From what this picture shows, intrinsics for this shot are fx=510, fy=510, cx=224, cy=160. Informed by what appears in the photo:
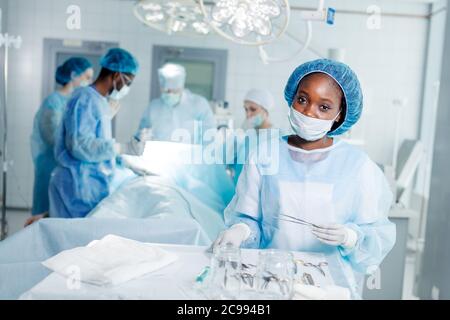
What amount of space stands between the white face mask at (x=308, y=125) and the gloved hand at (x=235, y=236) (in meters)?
0.27

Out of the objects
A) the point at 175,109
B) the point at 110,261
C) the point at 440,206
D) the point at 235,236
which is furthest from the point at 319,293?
the point at 175,109

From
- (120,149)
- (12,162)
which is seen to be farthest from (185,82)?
(12,162)

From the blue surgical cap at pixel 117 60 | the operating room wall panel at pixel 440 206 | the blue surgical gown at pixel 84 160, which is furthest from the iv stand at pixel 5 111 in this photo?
the operating room wall panel at pixel 440 206

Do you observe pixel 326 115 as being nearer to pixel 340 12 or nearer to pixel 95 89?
pixel 340 12

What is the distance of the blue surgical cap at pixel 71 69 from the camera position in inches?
92.3

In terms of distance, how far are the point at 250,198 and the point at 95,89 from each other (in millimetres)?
1173

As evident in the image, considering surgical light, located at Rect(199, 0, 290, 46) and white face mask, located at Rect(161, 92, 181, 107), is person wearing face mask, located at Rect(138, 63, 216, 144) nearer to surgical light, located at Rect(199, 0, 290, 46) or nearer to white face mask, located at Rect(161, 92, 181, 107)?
white face mask, located at Rect(161, 92, 181, 107)

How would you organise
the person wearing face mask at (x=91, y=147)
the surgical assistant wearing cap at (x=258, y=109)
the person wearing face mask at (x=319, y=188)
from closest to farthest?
the person wearing face mask at (x=319, y=188)
the surgical assistant wearing cap at (x=258, y=109)
the person wearing face mask at (x=91, y=147)

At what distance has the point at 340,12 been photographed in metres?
1.71

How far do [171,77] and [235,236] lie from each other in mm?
Result: 1787

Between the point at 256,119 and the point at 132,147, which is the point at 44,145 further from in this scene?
the point at 256,119

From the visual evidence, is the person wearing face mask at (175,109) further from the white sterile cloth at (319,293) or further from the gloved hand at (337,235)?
the white sterile cloth at (319,293)

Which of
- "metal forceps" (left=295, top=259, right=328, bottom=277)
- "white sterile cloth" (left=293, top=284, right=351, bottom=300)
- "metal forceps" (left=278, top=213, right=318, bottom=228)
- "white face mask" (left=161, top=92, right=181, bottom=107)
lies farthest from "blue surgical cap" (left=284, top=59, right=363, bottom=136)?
"white face mask" (left=161, top=92, right=181, bottom=107)
